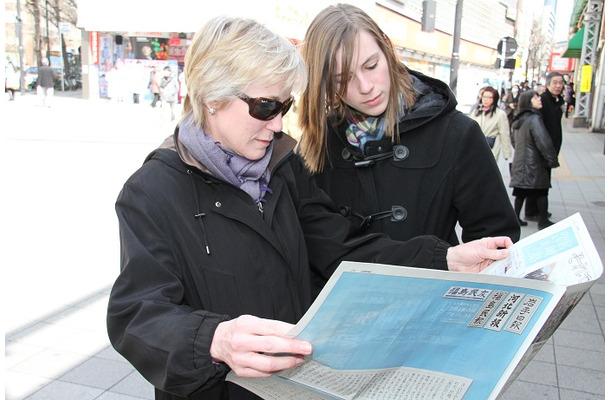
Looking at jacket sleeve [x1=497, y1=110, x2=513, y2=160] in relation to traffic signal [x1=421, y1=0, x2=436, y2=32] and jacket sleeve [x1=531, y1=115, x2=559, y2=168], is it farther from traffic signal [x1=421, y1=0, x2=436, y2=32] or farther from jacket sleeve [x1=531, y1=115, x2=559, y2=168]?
traffic signal [x1=421, y1=0, x2=436, y2=32]

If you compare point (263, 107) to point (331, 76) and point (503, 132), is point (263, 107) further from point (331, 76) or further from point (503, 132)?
point (503, 132)

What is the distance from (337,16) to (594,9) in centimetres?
2488

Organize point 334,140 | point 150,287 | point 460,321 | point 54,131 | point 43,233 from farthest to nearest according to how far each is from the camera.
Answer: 1. point 54,131
2. point 43,233
3. point 334,140
4. point 150,287
5. point 460,321

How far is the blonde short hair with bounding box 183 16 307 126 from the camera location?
1.44 m

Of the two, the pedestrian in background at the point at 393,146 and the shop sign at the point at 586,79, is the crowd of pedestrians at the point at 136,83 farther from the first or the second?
the pedestrian in background at the point at 393,146

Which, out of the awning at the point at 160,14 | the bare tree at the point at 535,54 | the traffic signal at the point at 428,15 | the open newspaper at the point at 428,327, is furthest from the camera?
the bare tree at the point at 535,54

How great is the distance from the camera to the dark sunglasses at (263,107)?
1484 mm

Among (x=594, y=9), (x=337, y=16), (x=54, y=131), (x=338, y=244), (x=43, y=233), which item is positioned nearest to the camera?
(x=338, y=244)

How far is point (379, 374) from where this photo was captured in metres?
1.23

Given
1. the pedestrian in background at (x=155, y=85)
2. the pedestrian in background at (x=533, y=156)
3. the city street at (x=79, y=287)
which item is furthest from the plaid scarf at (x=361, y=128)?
the pedestrian in background at (x=155, y=85)

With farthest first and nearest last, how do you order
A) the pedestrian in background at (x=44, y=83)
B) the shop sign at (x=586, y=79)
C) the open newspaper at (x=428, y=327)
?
the pedestrian in background at (x=44, y=83) < the shop sign at (x=586, y=79) < the open newspaper at (x=428, y=327)

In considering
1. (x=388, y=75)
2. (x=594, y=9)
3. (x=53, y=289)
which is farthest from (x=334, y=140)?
(x=594, y=9)

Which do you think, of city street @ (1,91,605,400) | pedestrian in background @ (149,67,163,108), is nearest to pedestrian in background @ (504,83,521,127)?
city street @ (1,91,605,400)

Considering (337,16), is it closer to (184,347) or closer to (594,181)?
(184,347)
